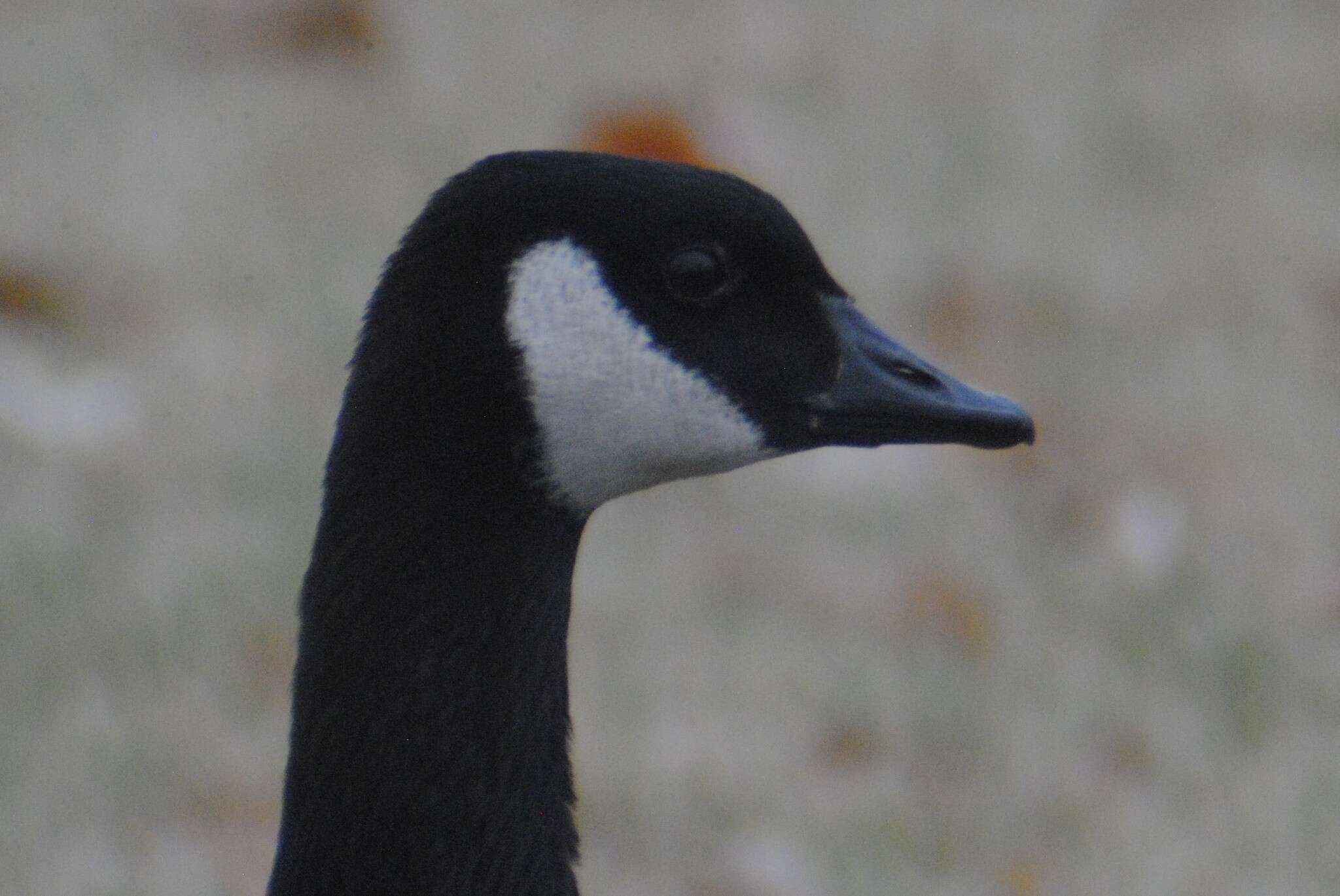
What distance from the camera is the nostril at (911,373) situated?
194 centimetres

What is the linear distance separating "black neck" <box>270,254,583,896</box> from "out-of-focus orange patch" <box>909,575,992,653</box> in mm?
1617

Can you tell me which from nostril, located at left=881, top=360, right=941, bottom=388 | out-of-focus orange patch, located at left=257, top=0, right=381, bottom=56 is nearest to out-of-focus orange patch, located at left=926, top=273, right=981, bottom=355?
out-of-focus orange patch, located at left=257, top=0, right=381, bottom=56

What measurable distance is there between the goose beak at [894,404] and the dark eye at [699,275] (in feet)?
0.45

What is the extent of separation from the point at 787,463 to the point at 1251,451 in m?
0.90

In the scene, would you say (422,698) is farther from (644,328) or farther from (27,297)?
(27,297)

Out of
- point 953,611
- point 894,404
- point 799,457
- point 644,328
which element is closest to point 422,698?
point 644,328

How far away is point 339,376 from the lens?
383 cm

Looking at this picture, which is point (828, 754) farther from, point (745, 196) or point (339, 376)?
point (745, 196)

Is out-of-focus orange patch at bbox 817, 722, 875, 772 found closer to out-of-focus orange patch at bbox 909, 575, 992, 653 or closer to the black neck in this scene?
out-of-focus orange patch at bbox 909, 575, 992, 653

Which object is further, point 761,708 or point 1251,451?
point 1251,451

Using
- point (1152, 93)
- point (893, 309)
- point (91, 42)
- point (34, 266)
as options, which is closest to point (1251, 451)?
point (893, 309)

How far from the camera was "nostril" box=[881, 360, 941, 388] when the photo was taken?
1.94m

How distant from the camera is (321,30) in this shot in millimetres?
4789

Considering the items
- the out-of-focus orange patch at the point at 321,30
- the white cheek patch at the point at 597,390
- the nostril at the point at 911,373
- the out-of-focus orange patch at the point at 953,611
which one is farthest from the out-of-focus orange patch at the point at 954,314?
the white cheek patch at the point at 597,390
